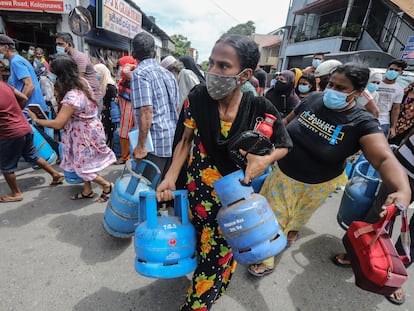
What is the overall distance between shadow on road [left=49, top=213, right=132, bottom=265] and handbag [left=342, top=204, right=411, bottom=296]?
1902 millimetres

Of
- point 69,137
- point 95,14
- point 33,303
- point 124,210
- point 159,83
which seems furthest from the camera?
point 95,14

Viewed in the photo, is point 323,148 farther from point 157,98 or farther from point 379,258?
point 157,98

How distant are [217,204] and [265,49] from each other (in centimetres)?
3563

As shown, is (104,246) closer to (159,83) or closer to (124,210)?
(124,210)

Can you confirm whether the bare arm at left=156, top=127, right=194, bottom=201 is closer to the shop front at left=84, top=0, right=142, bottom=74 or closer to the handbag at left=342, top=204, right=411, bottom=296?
the handbag at left=342, top=204, right=411, bottom=296

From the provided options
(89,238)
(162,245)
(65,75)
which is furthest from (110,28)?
(162,245)

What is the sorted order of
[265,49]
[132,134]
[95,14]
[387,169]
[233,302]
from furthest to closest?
[265,49], [95,14], [132,134], [233,302], [387,169]

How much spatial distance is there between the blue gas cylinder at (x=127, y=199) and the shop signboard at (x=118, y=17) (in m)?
9.54

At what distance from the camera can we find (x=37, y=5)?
7785mm

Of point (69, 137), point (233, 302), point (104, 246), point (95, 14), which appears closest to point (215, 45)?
point (233, 302)

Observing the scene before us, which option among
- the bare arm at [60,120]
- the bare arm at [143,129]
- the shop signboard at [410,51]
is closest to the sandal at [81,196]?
the bare arm at [60,120]

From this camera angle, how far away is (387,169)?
1259 millimetres

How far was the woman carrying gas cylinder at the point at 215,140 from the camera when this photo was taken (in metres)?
Result: 1.18

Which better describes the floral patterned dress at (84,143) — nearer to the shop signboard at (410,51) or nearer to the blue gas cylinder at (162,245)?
the blue gas cylinder at (162,245)
